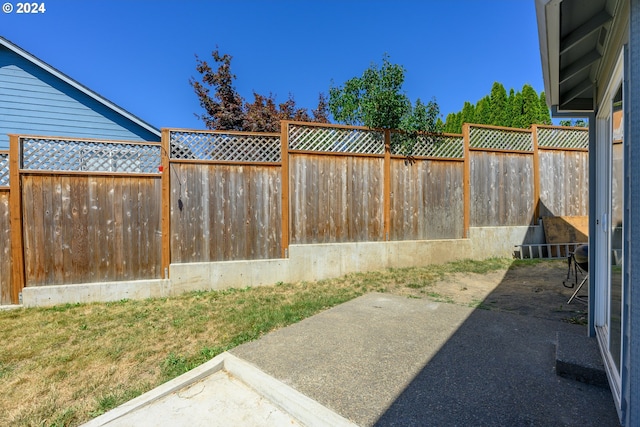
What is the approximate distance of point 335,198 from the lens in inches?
219

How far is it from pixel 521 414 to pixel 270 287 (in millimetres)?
3821

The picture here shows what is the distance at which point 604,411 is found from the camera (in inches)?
69.5

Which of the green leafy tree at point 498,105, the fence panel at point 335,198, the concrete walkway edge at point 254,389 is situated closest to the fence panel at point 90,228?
the fence panel at point 335,198

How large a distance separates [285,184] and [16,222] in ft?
12.7

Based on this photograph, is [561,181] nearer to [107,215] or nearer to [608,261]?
[608,261]

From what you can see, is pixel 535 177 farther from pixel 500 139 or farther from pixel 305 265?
pixel 305 265

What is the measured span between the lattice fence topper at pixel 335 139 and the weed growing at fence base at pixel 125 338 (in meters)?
2.44

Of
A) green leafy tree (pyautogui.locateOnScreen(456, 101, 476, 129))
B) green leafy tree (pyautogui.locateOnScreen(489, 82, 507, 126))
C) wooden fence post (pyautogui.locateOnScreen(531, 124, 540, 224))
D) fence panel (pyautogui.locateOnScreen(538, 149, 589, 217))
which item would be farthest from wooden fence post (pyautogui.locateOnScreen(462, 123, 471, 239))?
green leafy tree (pyautogui.locateOnScreen(456, 101, 476, 129))

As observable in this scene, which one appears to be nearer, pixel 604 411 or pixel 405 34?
pixel 604 411

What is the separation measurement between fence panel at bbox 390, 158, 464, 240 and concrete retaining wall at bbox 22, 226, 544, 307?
0.76 feet

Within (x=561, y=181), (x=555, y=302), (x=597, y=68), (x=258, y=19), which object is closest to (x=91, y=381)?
(x=597, y=68)

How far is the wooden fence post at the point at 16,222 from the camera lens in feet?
13.6

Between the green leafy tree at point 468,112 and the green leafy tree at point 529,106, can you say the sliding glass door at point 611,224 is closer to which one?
the green leafy tree at point 529,106

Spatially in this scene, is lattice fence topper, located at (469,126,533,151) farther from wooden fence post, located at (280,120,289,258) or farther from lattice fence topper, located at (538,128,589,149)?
wooden fence post, located at (280,120,289,258)
